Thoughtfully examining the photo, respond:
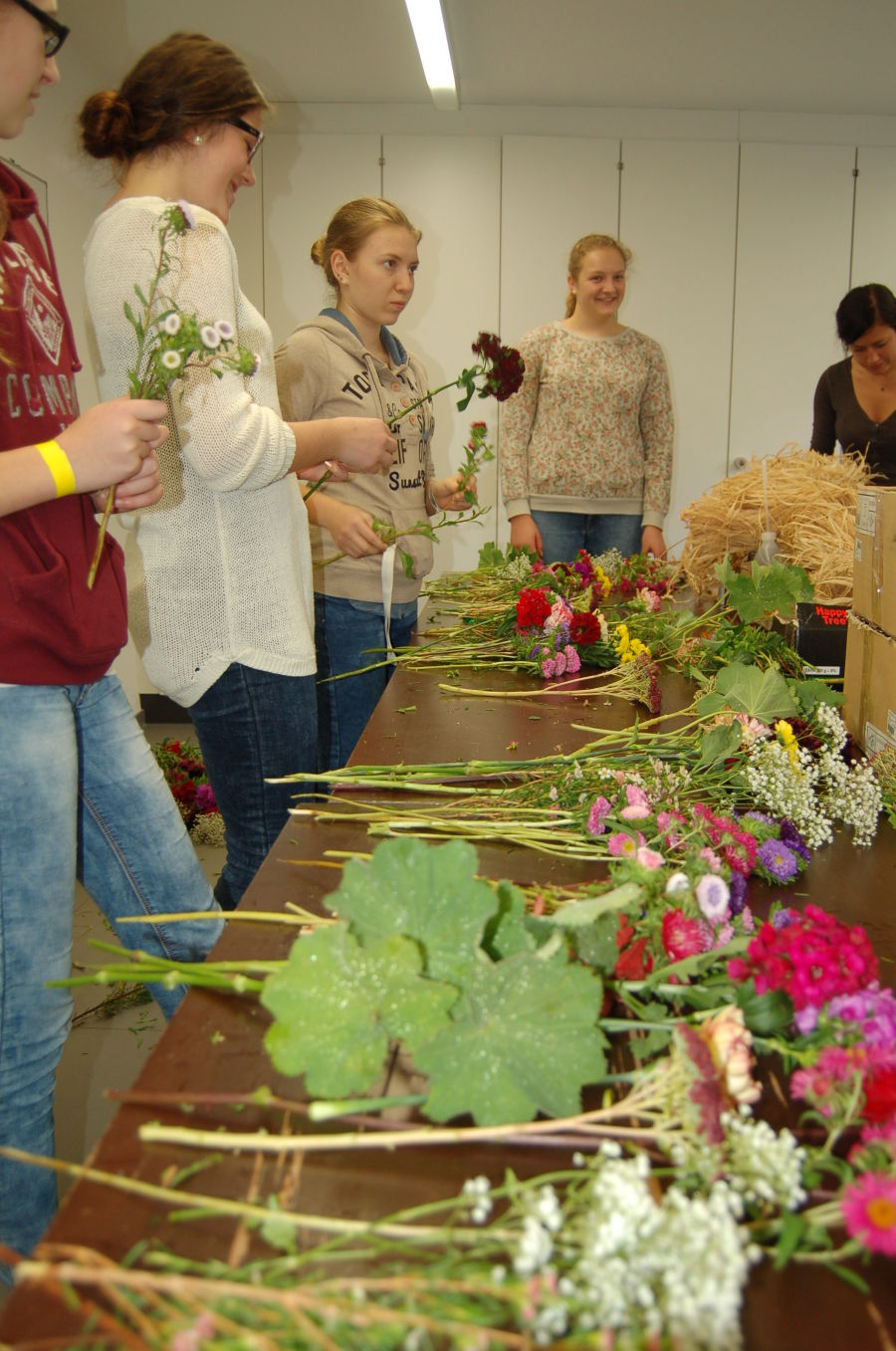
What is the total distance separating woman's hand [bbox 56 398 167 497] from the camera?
1.07 m

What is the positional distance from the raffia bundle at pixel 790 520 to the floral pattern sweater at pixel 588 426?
710 millimetres

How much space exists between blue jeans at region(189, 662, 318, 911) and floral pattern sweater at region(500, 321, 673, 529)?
6.33 ft

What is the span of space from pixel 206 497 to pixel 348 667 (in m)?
0.80

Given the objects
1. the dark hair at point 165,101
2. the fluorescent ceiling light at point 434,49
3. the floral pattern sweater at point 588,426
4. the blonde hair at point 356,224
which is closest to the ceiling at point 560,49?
the fluorescent ceiling light at point 434,49

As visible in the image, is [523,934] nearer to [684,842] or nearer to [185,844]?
[684,842]

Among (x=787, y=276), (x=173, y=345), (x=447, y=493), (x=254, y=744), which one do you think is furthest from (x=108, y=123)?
(x=787, y=276)

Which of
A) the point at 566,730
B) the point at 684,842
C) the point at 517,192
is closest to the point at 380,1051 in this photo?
the point at 684,842

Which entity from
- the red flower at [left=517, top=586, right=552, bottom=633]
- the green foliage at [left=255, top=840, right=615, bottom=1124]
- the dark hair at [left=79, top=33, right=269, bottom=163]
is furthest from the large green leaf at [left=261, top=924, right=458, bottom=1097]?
the red flower at [left=517, top=586, right=552, bottom=633]

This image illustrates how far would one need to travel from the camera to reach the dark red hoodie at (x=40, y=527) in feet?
3.60

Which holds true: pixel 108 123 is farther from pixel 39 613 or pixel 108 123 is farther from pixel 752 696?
pixel 752 696

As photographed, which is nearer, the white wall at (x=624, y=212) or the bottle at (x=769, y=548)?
the bottle at (x=769, y=548)

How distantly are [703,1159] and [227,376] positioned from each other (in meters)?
1.16

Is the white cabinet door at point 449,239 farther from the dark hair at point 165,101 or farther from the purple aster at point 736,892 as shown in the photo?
the purple aster at point 736,892

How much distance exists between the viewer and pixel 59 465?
105cm
